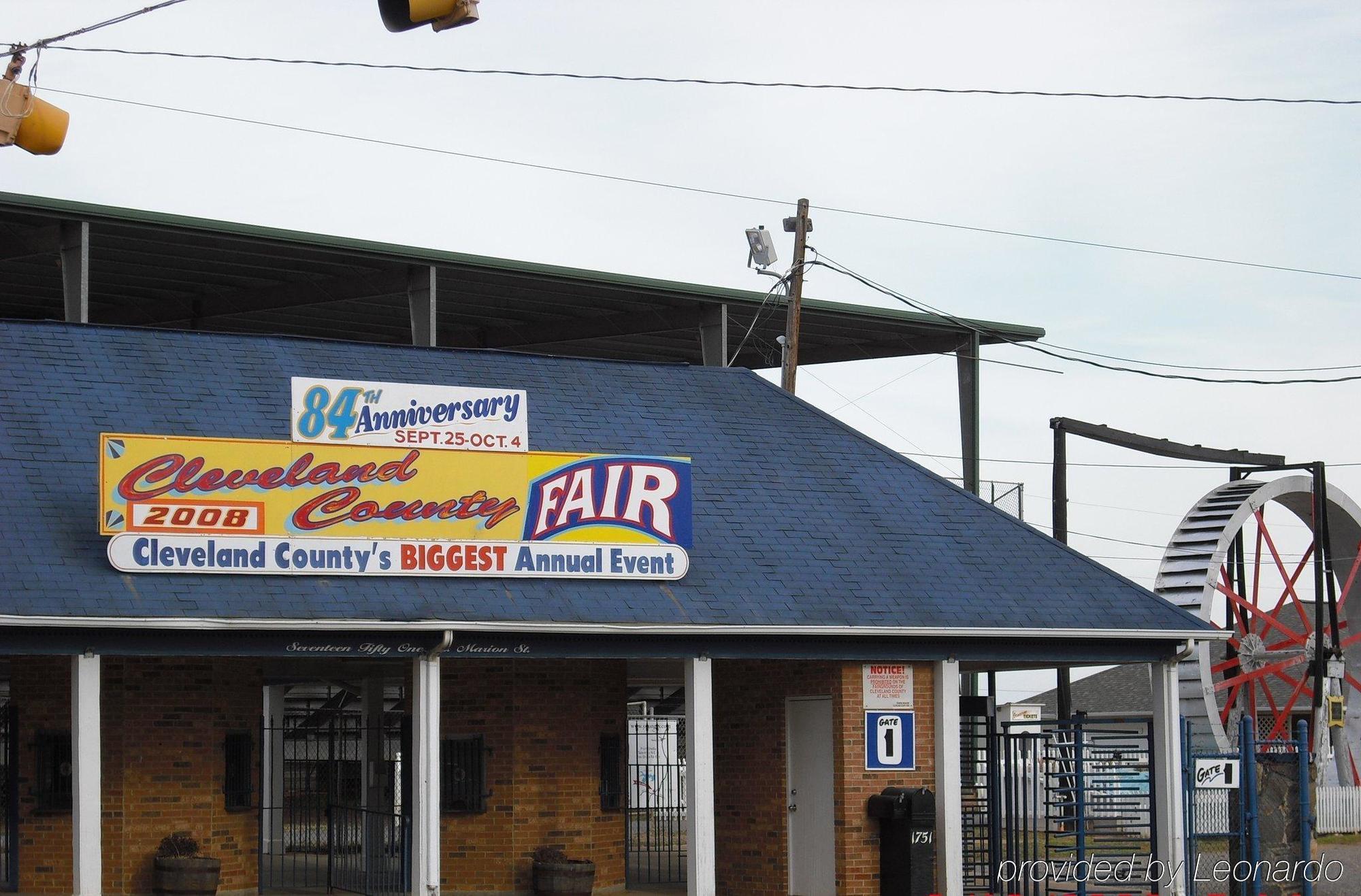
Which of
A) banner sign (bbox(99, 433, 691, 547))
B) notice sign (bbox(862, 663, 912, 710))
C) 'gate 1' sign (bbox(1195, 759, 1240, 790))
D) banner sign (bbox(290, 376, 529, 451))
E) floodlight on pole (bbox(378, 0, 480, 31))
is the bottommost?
'gate 1' sign (bbox(1195, 759, 1240, 790))

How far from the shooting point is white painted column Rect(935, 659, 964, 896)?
1864 centimetres

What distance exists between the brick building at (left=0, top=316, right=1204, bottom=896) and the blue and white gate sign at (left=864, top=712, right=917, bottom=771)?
0.14 ft

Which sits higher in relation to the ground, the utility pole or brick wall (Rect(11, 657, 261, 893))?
the utility pole

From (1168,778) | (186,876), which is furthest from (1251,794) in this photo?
(186,876)

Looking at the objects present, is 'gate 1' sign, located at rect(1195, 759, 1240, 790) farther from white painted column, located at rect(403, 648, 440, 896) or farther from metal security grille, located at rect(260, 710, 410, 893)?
metal security grille, located at rect(260, 710, 410, 893)

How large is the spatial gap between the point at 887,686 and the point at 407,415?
19.0 ft

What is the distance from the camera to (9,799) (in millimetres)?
17922

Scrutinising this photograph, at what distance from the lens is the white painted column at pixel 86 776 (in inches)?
606

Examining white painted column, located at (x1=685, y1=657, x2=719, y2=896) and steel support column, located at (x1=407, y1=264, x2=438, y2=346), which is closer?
white painted column, located at (x1=685, y1=657, x2=719, y2=896)

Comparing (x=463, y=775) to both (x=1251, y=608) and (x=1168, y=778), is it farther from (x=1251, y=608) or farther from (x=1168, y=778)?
(x=1251, y=608)

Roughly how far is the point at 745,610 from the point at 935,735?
8.45 ft

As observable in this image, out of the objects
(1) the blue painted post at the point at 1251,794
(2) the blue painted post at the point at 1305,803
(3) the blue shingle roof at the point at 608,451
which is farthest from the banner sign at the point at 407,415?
(2) the blue painted post at the point at 1305,803

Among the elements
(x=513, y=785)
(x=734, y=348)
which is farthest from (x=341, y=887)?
(x=734, y=348)

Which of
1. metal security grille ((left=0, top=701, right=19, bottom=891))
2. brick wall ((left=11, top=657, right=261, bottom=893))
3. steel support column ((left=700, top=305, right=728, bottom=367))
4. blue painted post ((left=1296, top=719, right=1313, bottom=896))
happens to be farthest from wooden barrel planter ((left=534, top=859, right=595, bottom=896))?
steel support column ((left=700, top=305, right=728, bottom=367))
